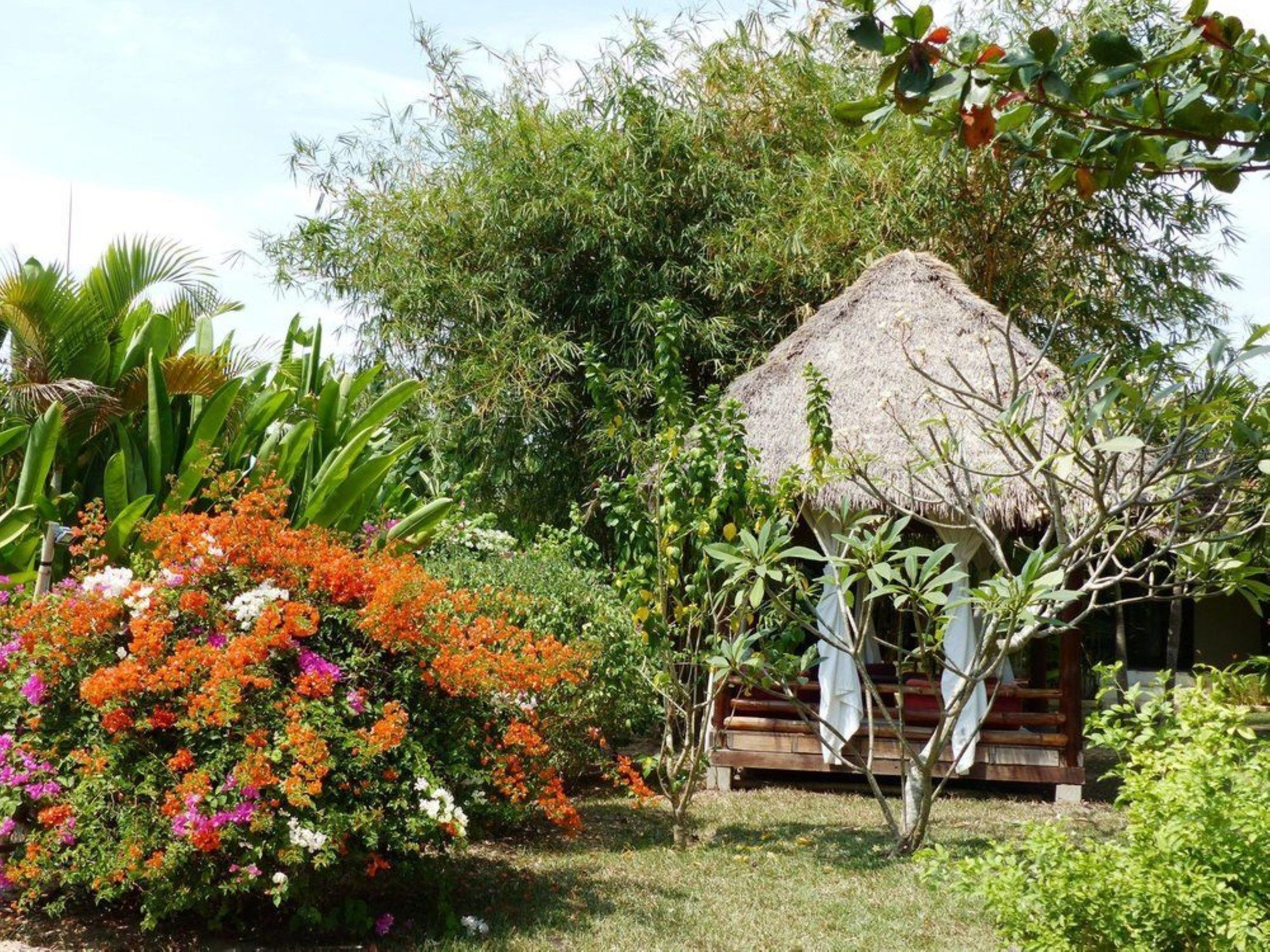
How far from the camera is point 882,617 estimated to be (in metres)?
16.1

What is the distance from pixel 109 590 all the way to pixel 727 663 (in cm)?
289

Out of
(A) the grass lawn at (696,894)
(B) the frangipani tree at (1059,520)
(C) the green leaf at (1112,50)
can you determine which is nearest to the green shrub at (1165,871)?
(B) the frangipani tree at (1059,520)

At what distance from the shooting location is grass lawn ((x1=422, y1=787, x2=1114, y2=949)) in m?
5.14

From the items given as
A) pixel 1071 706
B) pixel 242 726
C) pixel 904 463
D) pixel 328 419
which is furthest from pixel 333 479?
pixel 1071 706

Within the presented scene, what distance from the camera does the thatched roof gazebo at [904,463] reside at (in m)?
8.55

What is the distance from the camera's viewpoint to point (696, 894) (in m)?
5.83

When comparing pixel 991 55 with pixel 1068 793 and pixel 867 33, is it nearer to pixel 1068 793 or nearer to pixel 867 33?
pixel 867 33

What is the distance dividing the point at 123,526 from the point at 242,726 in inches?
102

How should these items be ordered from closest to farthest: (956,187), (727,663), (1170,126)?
(1170,126)
(727,663)
(956,187)

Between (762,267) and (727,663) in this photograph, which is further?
(762,267)

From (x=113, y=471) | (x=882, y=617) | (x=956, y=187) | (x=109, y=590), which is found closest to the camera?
(x=109, y=590)

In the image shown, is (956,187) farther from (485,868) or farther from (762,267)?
(485,868)

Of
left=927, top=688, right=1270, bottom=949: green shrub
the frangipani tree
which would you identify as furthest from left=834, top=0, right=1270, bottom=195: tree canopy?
left=927, top=688, right=1270, bottom=949: green shrub

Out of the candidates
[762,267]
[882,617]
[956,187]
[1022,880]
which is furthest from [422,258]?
[1022,880]
